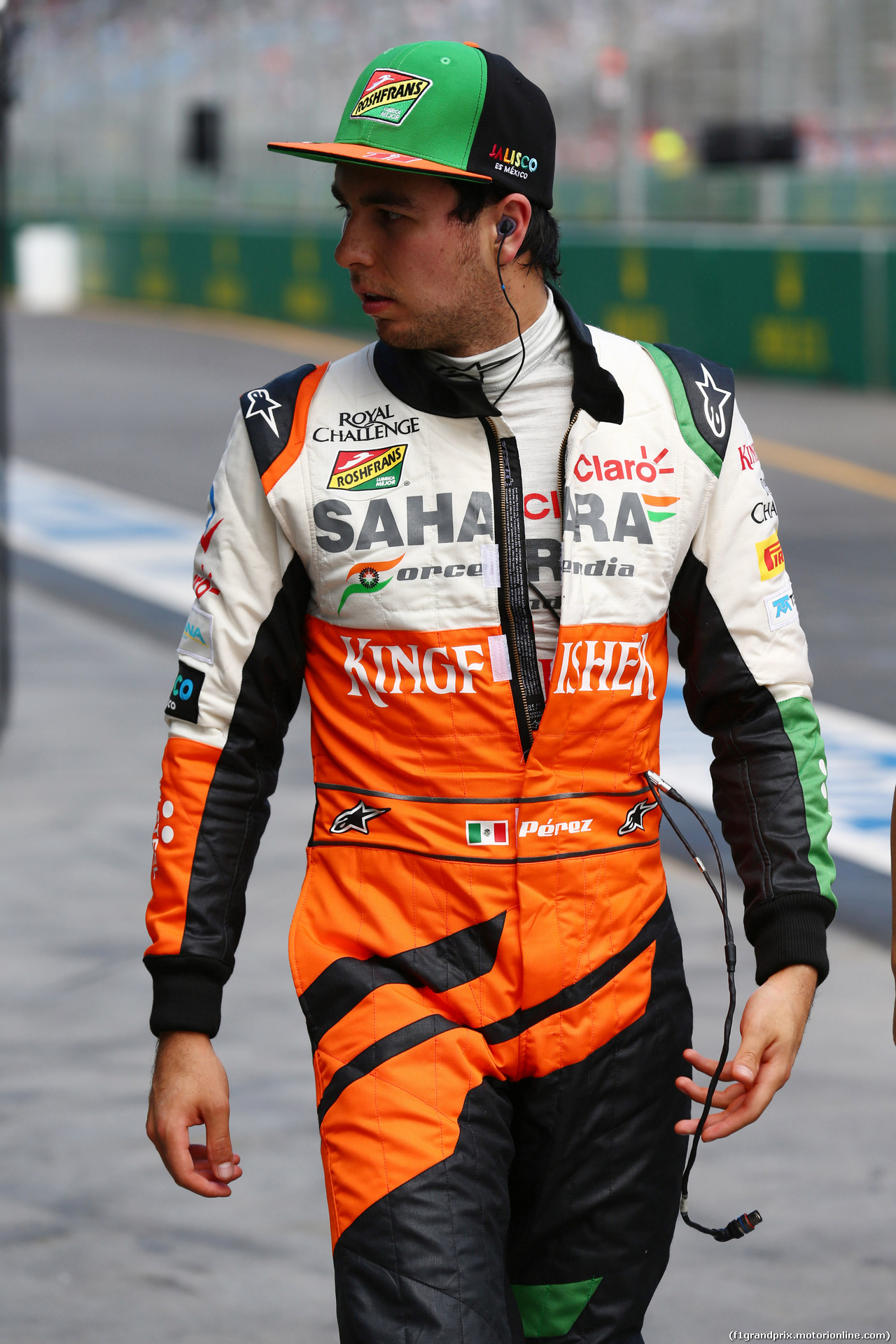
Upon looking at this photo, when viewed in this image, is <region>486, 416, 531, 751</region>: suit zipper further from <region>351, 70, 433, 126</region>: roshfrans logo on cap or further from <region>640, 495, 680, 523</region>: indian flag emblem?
<region>351, 70, 433, 126</region>: roshfrans logo on cap

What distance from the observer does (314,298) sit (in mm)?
28078

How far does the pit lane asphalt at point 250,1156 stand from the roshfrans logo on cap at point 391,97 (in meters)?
2.27

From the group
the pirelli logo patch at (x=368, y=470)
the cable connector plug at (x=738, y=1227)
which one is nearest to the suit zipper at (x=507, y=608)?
the pirelli logo patch at (x=368, y=470)

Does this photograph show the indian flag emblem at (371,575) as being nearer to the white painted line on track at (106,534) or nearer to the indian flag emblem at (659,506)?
the indian flag emblem at (659,506)

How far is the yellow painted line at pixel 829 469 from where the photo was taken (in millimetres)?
14930

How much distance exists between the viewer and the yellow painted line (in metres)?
14.9

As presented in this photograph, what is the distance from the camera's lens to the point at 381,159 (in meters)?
2.58

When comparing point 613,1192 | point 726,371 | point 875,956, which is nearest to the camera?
point 613,1192

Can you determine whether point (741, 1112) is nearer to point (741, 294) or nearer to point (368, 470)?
point (368, 470)

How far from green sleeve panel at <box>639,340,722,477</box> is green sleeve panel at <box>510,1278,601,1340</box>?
1007 millimetres

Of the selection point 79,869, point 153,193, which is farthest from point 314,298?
point 79,869

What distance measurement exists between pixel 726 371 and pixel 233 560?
69cm

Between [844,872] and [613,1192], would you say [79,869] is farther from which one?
[613,1192]

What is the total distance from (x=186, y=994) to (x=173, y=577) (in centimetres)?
878
